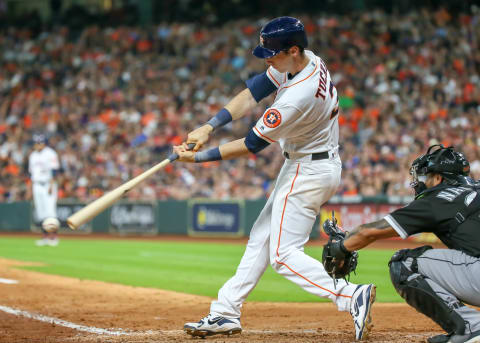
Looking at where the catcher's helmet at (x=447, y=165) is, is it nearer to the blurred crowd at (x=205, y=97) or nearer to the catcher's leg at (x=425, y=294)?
the catcher's leg at (x=425, y=294)

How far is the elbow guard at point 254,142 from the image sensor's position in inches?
179

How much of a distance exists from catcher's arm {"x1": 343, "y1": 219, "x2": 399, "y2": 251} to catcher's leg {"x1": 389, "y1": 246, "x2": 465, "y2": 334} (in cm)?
33

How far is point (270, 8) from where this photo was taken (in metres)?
24.6

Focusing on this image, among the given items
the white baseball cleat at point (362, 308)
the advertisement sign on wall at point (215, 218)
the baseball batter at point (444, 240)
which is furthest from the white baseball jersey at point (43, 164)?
the baseball batter at point (444, 240)

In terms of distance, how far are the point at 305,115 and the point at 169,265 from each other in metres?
7.30

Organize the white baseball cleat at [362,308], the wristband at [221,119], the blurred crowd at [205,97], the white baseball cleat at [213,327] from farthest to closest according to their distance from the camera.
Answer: the blurred crowd at [205,97], the wristband at [221,119], the white baseball cleat at [213,327], the white baseball cleat at [362,308]

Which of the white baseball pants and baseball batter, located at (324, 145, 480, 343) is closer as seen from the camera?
baseball batter, located at (324, 145, 480, 343)

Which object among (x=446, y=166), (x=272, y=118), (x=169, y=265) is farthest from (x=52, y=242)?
(x=446, y=166)

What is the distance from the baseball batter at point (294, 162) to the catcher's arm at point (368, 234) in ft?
1.66

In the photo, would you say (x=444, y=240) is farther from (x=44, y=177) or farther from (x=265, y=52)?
(x=44, y=177)

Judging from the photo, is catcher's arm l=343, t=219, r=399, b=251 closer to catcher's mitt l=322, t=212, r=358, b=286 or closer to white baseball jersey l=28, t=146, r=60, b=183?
catcher's mitt l=322, t=212, r=358, b=286

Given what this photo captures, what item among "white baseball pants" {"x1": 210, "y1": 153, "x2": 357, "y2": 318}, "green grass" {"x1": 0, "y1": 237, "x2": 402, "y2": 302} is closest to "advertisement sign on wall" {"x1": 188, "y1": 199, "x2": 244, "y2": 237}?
"green grass" {"x1": 0, "y1": 237, "x2": 402, "y2": 302}

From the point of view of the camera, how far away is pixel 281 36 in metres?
4.57

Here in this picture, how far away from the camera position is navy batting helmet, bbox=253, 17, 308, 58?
15.0ft
